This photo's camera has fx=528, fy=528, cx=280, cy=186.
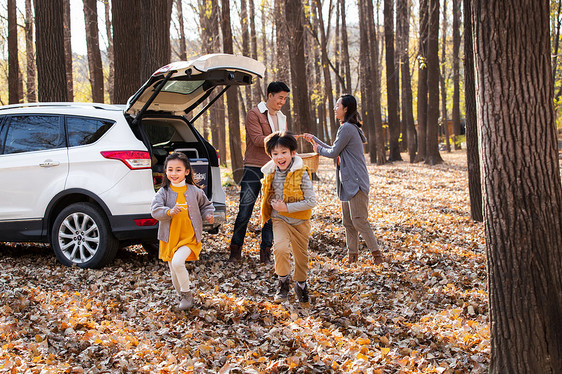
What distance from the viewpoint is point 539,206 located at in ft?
10.7

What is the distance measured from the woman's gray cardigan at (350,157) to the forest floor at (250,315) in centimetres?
103

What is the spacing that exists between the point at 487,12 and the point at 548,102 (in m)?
0.69

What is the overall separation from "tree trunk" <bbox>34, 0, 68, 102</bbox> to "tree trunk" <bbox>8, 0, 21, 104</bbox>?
23.8 ft

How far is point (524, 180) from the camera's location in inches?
129

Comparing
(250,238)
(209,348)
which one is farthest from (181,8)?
(209,348)

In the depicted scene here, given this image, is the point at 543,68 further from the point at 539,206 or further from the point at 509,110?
the point at 539,206

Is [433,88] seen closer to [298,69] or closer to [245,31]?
[298,69]

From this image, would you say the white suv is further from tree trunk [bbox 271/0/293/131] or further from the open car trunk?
tree trunk [bbox 271/0/293/131]

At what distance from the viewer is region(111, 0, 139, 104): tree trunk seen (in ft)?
36.7

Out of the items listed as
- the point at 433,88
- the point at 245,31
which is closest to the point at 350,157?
the point at 433,88

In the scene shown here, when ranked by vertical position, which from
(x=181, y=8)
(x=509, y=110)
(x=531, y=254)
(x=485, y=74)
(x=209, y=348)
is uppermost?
(x=181, y=8)

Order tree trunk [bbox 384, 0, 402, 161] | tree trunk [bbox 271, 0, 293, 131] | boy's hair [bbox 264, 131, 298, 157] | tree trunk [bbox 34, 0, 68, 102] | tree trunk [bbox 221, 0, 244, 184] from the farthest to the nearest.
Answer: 1. tree trunk [bbox 384, 0, 402, 161]
2. tree trunk [bbox 271, 0, 293, 131]
3. tree trunk [bbox 221, 0, 244, 184]
4. tree trunk [bbox 34, 0, 68, 102]
5. boy's hair [bbox 264, 131, 298, 157]

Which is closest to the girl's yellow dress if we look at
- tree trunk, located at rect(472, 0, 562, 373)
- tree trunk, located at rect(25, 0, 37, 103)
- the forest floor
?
the forest floor

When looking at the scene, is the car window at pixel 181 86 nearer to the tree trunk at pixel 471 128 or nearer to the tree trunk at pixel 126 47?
the tree trunk at pixel 471 128
